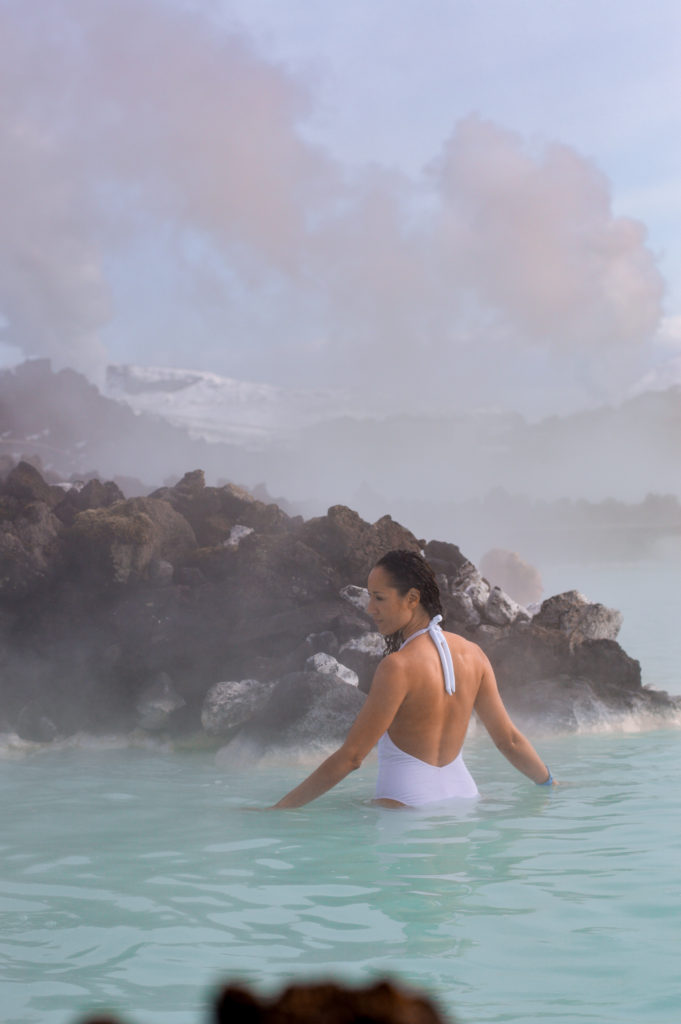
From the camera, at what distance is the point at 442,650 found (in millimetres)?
6301

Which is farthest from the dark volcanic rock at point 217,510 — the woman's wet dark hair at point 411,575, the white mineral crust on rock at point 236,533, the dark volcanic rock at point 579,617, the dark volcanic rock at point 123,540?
the woman's wet dark hair at point 411,575

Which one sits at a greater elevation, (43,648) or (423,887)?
(43,648)

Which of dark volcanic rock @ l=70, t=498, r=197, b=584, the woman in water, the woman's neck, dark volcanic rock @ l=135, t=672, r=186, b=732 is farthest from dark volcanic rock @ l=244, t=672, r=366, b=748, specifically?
the woman's neck

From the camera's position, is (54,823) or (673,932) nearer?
(673,932)

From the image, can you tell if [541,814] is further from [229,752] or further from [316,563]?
[316,563]

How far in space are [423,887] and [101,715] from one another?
6977 millimetres

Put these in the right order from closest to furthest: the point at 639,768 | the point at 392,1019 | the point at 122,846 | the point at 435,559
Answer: the point at 392,1019 < the point at 122,846 < the point at 639,768 < the point at 435,559

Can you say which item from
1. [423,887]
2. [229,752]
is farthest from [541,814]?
[229,752]

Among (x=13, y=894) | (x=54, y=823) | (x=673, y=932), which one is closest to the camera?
(x=673, y=932)

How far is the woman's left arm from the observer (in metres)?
6.05

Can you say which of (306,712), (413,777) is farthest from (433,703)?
(306,712)

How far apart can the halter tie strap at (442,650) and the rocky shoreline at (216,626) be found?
397cm

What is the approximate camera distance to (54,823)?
292 inches

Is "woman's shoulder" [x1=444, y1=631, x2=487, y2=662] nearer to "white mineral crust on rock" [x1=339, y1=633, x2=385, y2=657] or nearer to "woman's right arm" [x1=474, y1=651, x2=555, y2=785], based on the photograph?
"woman's right arm" [x1=474, y1=651, x2=555, y2=785]
